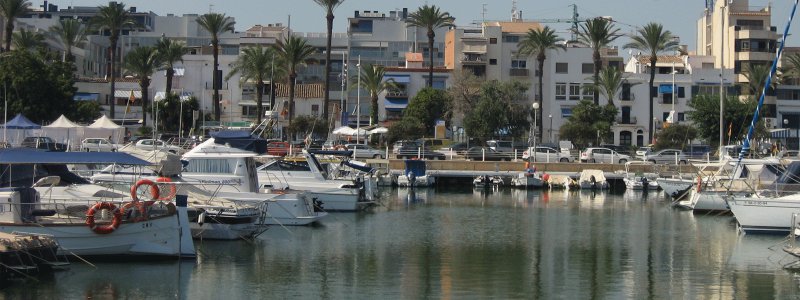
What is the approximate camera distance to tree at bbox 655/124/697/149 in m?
102

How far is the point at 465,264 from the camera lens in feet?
127

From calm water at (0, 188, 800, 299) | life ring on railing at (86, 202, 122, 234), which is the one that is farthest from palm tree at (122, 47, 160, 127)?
life ring on railing at (86, 202, 122, 234)

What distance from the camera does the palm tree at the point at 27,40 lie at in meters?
111

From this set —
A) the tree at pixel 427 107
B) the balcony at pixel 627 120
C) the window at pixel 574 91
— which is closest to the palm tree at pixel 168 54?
the tree at pixel 427 107

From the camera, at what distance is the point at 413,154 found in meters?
89.7

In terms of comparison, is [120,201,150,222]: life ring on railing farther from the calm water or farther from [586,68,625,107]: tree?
[586,68,625,107]: tree

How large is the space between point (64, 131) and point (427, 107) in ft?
142

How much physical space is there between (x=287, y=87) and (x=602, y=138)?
109 feet

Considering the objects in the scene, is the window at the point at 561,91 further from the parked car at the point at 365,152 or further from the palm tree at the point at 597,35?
the parked car at the point at 365,152

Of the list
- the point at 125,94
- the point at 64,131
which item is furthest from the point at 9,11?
the point at 64,131

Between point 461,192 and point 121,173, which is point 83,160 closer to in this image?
point 121,173

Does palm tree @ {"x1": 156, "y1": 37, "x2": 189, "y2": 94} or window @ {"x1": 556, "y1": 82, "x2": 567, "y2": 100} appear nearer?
palm tree @ {"x1": 156, "y1": 37, "x2": 189, "y2": 94}

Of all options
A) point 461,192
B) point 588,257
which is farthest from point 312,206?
point 461,192

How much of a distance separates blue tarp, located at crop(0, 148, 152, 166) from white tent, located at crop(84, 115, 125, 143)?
3935 centimetres
